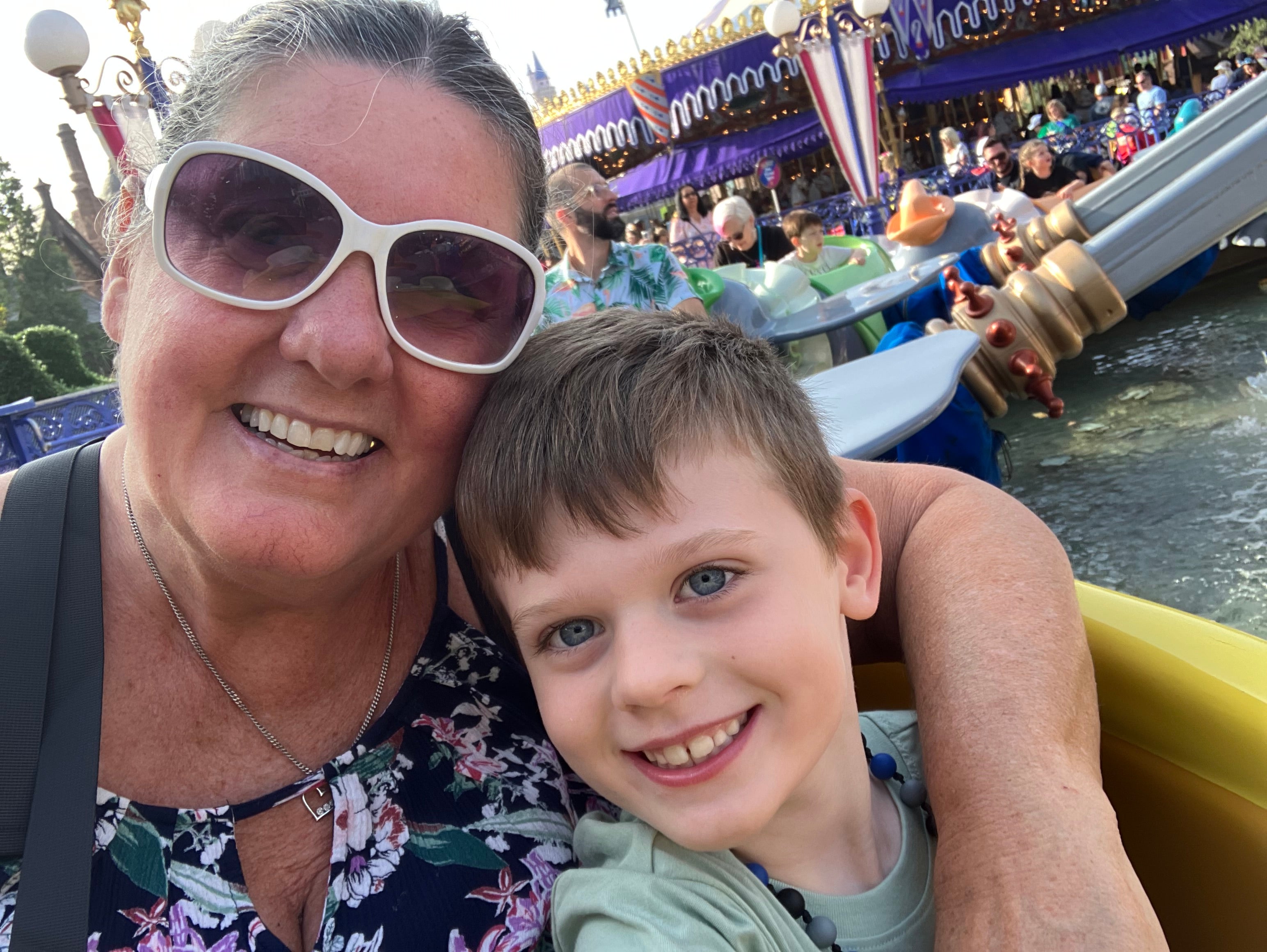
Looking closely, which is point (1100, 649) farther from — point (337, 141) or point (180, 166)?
point (180, 166)

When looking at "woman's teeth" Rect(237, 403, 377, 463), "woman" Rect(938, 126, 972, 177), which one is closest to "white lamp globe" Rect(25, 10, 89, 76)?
"woman's teeth" Rect(237, 403, 377, 463)

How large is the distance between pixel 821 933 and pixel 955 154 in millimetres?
11101

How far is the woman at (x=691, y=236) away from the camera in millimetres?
9773

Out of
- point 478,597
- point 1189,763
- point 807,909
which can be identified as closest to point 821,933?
point 807,909

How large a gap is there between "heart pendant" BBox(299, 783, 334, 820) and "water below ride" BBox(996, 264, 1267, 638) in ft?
7.92

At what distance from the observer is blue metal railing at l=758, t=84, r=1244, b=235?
9.91 m

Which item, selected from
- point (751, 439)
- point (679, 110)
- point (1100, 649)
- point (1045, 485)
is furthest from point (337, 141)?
point (679, 110)

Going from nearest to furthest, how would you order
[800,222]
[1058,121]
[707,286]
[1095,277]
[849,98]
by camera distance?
[1095,277], [707,286], [800,222], [849,98], [1058,121]

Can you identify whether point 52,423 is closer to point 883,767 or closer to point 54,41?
point 54,41

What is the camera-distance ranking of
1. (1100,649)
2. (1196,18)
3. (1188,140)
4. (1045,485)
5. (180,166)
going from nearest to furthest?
(180,166) → (1100,649) → (1045,485) → (1188,140) → (1196,18)

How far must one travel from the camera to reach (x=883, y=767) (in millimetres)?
1201

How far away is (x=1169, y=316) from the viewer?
6.07 meters

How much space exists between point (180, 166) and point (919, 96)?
15.8 meters

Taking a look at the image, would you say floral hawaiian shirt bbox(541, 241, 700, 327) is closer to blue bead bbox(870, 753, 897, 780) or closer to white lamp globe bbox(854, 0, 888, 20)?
blue bead bbox(870, 753, 897, 780)
